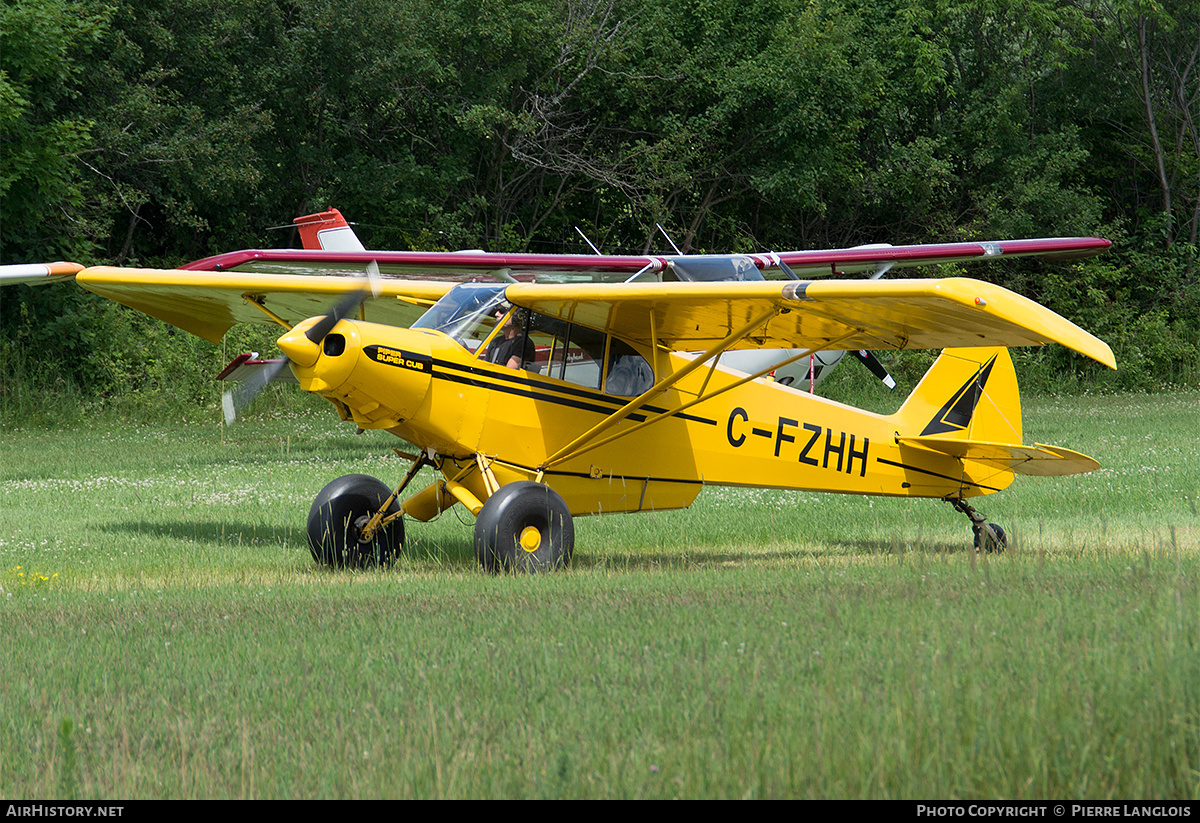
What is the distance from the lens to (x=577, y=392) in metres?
9.46

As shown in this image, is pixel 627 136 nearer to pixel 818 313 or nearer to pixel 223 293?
pixel 223 293

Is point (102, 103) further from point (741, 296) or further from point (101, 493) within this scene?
point (741, 296)

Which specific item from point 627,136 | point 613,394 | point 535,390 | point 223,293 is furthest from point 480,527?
point 627,136

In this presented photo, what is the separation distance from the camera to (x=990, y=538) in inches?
411

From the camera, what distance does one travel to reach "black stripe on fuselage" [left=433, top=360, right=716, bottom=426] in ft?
28.7

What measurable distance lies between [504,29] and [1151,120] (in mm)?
20667

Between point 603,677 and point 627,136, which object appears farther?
point 627,136

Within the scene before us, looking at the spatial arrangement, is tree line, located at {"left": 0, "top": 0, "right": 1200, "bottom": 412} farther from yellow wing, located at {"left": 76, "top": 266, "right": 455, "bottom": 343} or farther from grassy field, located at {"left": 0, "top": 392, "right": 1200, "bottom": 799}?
grassy field, located at {"left": 0, "top": 392, "right": 1200, "bottom": 799}

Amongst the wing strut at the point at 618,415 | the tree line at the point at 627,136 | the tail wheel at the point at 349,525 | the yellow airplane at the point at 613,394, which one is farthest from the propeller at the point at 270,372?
the tree line at the point at 627,136

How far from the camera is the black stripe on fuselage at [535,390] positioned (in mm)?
8743

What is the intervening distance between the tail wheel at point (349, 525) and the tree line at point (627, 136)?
61.8ft

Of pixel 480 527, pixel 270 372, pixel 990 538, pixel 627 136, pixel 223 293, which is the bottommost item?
pixel 990 538

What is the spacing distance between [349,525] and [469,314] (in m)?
2.01

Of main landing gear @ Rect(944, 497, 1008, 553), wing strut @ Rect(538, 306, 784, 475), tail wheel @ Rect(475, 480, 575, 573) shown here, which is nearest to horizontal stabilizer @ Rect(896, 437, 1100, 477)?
main landing gear @ Rect(944, 497, 1008, 553)
